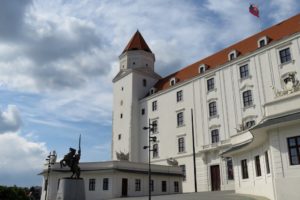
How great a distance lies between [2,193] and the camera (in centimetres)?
1485

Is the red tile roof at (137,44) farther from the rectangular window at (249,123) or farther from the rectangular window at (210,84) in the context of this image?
the rectangular window at (249,123)

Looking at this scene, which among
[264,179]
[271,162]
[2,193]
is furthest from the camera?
[264,179]

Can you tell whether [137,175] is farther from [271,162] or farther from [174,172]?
[271,162]

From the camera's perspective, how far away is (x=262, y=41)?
1448 inches

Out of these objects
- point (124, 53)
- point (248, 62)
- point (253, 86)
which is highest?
point (124, 53)

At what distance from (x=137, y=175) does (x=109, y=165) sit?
342 cm

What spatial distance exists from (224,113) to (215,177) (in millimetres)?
7338

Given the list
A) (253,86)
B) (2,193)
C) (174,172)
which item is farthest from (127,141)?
(2,193)

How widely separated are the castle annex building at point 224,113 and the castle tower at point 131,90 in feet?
0.50

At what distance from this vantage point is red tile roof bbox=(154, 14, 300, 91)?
118ft

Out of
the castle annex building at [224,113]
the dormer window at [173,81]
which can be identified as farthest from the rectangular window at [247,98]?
the dormer window at [173,81]

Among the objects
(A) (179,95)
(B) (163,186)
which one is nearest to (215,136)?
(B) (163,186)

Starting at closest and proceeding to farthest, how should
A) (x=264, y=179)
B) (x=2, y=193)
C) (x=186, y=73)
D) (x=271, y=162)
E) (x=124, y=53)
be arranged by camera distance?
1. (x=2, y=193)
2. (x=271, y=162)
3. (x=264, y=179)
4. (x=186, y=73)
5. (x=124, y=53)

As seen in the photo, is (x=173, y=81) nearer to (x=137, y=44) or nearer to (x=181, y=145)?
(x=181, y=145)
